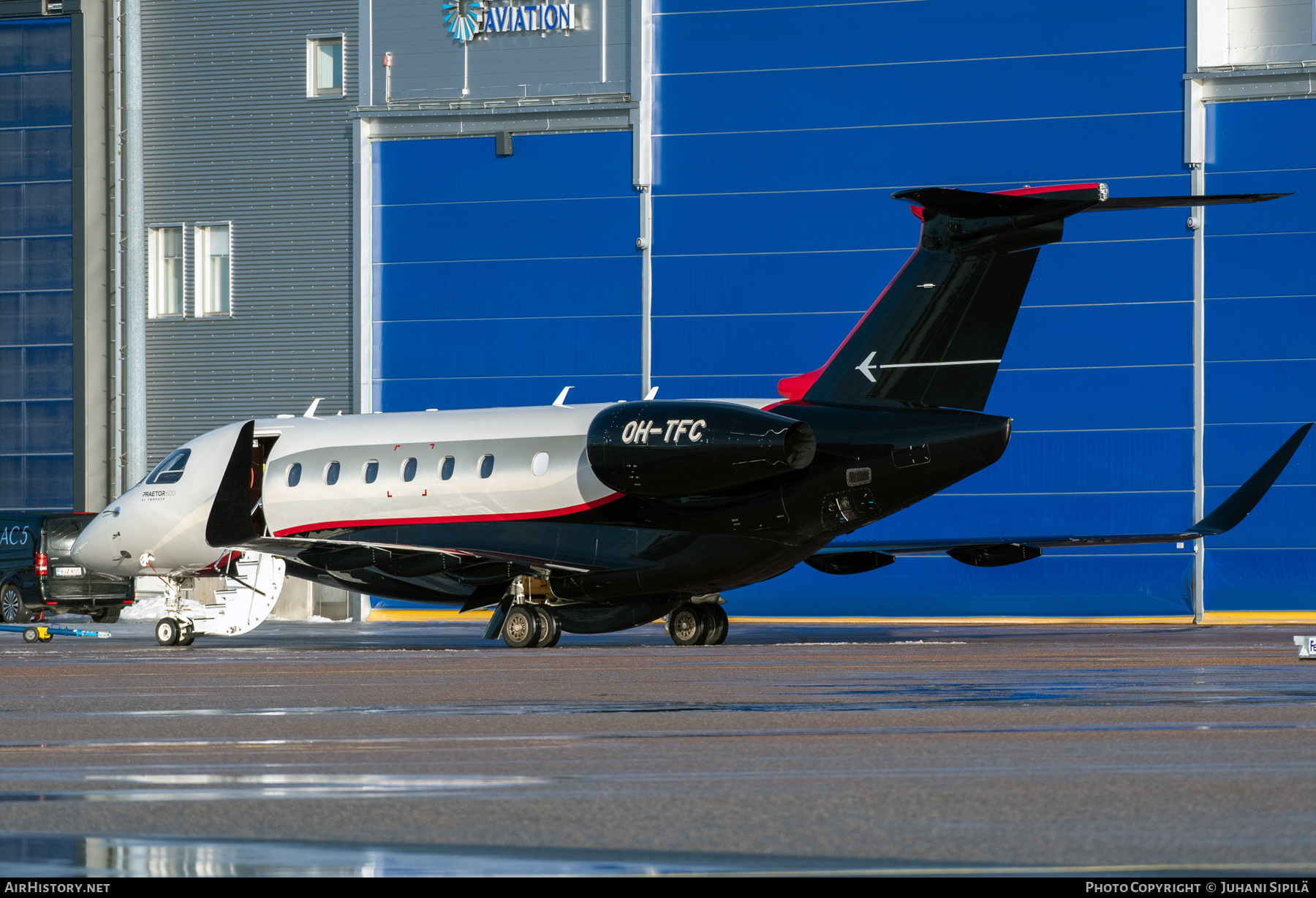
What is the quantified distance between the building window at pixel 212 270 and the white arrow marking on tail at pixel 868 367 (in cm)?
2376

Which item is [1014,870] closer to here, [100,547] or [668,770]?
[668,770]

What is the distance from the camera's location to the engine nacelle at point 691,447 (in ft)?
71.4

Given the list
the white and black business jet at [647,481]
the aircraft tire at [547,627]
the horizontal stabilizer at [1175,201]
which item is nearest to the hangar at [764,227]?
the white and black business jet at [647,481]

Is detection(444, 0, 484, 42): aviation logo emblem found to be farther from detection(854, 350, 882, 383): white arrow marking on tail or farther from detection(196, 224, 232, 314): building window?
detection(854, 350, 882, 383): white arrow marking on tail

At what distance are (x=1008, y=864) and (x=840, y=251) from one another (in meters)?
32.0

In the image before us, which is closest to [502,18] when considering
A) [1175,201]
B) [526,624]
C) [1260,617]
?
[526,624]

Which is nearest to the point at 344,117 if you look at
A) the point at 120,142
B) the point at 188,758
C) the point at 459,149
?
the point at 459,149

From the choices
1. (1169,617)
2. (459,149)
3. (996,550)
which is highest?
(459,149)

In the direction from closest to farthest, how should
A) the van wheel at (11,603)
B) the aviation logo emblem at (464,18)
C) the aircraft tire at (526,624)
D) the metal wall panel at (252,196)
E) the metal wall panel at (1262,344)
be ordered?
the aircraft tire at (526,624) → the metal wall panel at (1262,344) → the van wheel at (11,603) → the aviation logo emblem at (464,18) → the metal wall panel at (252,196)

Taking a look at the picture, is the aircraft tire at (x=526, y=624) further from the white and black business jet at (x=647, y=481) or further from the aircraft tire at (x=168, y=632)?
→ the aircraft tire at (x=168, y=632)

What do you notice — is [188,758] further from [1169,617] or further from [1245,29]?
[1245,29]

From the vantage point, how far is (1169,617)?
35.2 metres

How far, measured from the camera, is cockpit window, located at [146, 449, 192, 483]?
28.6m

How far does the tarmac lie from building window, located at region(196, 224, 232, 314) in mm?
25163
